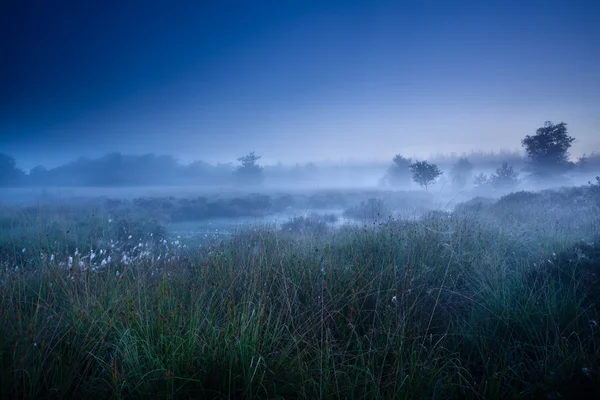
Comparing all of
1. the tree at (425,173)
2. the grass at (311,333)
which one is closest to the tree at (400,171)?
the tree at (425,173)

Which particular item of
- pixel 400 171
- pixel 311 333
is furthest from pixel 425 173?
pixel 311 333

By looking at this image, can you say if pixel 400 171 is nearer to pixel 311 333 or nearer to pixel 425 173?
pixel 425 173

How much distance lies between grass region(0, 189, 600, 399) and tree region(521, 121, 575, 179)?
23.0m

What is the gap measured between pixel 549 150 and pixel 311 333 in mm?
28358

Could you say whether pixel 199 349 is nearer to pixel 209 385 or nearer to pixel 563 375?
pixel 209 385

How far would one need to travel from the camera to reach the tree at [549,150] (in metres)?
22.7

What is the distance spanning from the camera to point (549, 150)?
23.5m

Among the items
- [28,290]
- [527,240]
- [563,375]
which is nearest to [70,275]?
[28,290]

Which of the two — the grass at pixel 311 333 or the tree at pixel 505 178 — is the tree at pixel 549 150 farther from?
the grass at pixel 311 333

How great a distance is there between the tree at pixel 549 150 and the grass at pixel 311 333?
23006mm

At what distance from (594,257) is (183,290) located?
19.5 ft

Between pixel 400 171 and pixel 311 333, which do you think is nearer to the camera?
pixel 311 333

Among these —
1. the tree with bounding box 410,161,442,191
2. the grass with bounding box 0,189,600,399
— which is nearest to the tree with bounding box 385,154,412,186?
the tree with bounding box 410,161,442,191

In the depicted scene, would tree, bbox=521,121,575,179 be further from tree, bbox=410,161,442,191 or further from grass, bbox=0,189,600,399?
grass, bbox=0,189,600,399
